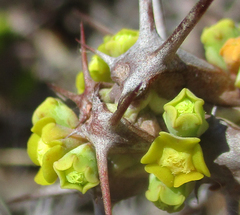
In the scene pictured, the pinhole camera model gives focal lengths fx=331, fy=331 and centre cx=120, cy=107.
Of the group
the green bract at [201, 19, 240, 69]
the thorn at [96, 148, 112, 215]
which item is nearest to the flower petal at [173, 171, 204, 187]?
the thorn at [96, 148, 112, 215]

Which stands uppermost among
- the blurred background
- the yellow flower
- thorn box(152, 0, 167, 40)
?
thorn box(152, 0, 167, 40)

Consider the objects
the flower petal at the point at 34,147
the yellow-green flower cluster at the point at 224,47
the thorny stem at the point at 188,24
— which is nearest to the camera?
the thorny stem at the point at 188,24

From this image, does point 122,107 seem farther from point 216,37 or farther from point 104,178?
point 216,37

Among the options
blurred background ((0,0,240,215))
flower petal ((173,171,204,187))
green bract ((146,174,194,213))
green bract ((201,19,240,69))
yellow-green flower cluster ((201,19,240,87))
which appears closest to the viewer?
flower petal ((173,171,204,187))

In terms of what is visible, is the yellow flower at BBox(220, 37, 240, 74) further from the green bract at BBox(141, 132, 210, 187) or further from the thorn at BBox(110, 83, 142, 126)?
the thorn at BBox(110, 83, 142, 126)

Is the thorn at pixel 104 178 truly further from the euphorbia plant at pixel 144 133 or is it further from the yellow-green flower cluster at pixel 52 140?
the yellow-green flower cluster at pixel 52 140

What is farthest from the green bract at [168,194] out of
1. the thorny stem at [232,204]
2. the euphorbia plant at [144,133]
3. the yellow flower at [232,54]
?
Result: the yellow flower at [232,54]
